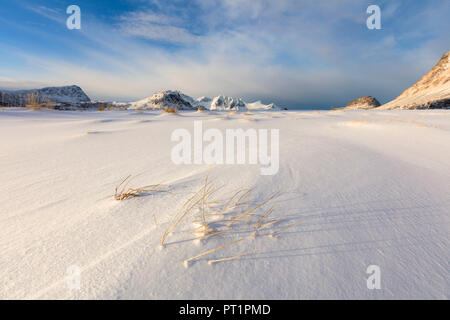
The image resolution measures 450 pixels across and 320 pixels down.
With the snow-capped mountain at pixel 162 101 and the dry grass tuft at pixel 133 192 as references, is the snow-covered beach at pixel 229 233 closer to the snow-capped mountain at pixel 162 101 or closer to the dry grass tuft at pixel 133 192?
the dry grass tuft at pixel 133 192

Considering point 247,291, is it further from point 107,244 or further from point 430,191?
point 430,191

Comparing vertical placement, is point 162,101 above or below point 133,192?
above

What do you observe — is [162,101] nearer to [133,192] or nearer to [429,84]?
[133,192]

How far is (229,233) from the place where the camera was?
68 cm

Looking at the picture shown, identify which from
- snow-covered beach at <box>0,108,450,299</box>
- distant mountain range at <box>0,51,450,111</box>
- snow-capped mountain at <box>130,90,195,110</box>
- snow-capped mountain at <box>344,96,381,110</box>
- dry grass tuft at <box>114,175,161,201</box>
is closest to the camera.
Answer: snow-covered beach at <box>0,108,450,299</box>

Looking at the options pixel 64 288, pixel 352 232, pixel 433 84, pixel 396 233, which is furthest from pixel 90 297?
pixel 433 84

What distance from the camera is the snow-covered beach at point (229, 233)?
0.53 meters

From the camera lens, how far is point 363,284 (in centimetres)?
55

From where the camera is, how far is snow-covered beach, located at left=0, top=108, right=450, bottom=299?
0.53 m

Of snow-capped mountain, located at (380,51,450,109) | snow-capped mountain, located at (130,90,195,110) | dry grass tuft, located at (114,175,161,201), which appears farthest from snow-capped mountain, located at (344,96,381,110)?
dry grass tuft, located at (114,175,161,201)

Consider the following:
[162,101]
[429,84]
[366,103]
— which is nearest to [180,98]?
[162,101]

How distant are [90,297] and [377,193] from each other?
123 cm

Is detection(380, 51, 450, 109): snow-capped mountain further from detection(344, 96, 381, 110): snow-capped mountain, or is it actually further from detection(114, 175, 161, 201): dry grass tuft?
detection(114, 175, 161, 201): dry grass tuft

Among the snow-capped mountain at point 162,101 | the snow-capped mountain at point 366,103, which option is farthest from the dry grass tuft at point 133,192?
the snow-capped mountain at point 366,103
